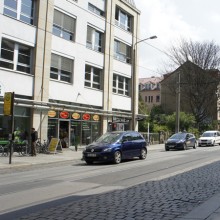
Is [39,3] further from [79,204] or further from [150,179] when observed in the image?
[79,204]

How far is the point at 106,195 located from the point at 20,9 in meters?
19.2

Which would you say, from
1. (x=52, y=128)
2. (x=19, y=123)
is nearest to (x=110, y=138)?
(x=19, y=123)

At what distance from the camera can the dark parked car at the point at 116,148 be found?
19.5 meters

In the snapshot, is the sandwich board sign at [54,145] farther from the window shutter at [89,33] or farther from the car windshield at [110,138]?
the window shutter at [89,33]

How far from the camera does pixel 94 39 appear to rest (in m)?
34.2

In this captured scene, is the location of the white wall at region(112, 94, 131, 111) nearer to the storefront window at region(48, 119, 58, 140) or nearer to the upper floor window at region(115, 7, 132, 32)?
the upper floor window at region(115, 7, 132, 32)

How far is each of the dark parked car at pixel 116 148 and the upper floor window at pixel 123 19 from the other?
61.5 ft

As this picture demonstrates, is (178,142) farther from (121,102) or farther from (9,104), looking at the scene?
(9,104)

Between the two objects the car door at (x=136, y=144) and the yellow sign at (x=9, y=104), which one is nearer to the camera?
the yellow sign at (x=9, y=104)

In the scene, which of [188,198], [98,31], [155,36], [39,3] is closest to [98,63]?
[98,31]

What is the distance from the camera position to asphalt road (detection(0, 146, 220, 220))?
7582 millimetres

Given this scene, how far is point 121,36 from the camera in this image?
38406mm

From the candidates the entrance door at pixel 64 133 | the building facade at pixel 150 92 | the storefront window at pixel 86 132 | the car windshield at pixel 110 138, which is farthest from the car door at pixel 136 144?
the building facade at pixel 150 92

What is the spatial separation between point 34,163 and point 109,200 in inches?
438
